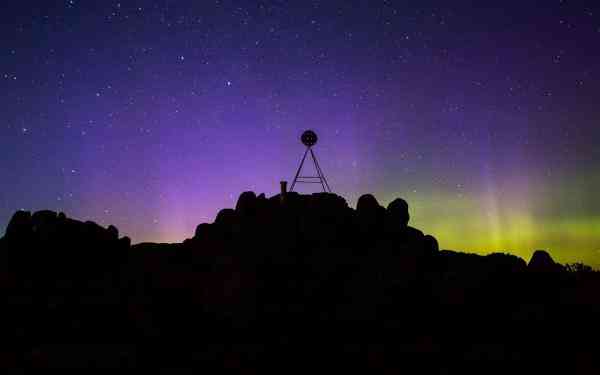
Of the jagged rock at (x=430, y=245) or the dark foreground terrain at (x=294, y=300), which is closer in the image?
the dark foreground terrain at (x=294, y=300)

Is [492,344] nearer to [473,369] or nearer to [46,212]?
[473,369]

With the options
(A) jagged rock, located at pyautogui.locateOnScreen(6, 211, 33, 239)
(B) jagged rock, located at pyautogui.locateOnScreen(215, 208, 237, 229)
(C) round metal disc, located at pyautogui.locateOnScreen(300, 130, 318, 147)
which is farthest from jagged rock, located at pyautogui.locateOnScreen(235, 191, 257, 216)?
(A) jagged rock, located at pyautogui.locateOnScreen(6, 211, 33, 239)

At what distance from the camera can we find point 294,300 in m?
36.9

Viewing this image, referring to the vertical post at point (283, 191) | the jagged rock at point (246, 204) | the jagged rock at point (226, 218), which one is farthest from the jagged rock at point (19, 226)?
the vertical post at point (283, 191)

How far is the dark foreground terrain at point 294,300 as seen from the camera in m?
27.4

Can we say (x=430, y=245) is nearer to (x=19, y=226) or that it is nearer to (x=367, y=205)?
(x=367, y=205)

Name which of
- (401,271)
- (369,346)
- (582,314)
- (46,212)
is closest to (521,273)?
(582,314)

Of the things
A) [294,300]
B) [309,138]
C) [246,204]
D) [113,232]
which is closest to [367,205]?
[309,138]

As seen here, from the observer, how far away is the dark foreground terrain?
27391 mm

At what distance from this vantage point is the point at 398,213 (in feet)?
154

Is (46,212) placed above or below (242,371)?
above

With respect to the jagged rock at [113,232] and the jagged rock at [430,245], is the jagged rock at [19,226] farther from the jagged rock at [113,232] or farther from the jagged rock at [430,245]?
the jagged rock at [430,245]

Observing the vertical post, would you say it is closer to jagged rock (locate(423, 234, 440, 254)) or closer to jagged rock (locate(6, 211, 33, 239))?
jagged rock (locate(423, 234, 440, 254))

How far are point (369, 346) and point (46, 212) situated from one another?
4410 centimetres
